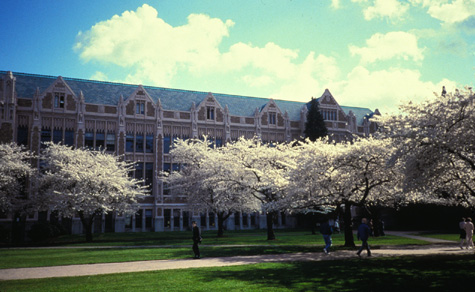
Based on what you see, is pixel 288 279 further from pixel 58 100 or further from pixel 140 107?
pixel 58 100

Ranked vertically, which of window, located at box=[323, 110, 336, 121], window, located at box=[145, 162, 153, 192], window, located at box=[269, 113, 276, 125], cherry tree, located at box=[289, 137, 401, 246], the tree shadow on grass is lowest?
the tree shadow on grass

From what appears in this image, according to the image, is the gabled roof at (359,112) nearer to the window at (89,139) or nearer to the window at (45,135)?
the window at (89,139)

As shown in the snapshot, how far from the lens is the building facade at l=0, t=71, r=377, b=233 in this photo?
1890 inches

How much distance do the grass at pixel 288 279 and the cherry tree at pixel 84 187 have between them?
21470 mm

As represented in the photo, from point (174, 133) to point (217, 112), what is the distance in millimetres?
7476

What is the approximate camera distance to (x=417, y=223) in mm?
47156

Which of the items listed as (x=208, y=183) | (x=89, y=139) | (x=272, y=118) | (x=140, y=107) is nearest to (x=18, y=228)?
(x=89, y=139)

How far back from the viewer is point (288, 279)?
474 inches

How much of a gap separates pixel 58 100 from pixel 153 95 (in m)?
13.1

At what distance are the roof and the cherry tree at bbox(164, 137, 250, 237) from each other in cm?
1643

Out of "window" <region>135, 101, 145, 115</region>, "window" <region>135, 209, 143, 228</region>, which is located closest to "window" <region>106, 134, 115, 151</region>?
"window" <region>135, 101, 145, 115</region>

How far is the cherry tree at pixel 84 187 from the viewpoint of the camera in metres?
33.4

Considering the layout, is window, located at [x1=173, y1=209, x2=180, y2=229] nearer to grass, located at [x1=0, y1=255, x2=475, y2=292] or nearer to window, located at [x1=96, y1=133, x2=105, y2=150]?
window, located at [x1=96, y1=133, x2=105, y2=150]

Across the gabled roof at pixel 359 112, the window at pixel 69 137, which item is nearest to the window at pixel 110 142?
the window at pixel 69 137
